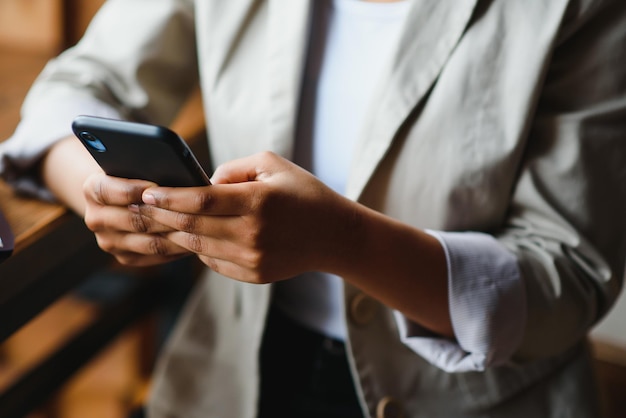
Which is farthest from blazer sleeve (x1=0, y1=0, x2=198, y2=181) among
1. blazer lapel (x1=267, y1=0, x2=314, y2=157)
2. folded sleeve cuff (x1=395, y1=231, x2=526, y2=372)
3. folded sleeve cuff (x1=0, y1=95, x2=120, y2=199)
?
folded sleeve cuff (x1=395, y1=231, x2=526, y2=372)

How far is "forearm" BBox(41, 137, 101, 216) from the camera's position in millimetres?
692

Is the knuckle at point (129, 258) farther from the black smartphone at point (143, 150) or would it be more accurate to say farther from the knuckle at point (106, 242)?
the black smartphone at point (143, 150)

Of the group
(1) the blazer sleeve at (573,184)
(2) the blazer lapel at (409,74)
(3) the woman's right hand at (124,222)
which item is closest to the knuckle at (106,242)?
(3) the woman's right hand at (124,222)

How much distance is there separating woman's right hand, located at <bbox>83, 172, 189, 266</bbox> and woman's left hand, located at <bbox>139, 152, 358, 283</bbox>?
18 millimetres

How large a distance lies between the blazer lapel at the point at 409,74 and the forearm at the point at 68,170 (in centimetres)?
27

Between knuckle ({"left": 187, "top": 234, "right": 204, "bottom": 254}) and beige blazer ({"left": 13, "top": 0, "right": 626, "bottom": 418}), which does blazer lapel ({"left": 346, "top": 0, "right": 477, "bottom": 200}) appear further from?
knuckle ({"left": 187, "top": 234, "right": 204, "bottom": 254})

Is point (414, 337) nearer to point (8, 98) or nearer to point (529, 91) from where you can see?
point (529, 91)

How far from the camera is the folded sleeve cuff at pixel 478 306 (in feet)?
2.16

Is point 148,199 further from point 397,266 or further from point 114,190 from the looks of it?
point 397,266

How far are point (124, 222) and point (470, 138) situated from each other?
34 cm

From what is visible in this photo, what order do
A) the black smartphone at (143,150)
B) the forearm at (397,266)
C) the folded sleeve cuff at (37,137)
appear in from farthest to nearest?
the folded sleeve cuff at (37,137) < the forearm at (397,266) < the black smartphone at (143,150)

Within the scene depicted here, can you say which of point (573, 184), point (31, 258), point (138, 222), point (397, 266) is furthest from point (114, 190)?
point (573, 184)

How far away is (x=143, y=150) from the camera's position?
504mm

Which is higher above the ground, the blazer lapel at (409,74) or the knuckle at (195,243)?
the blazer lapel at (409,74)
